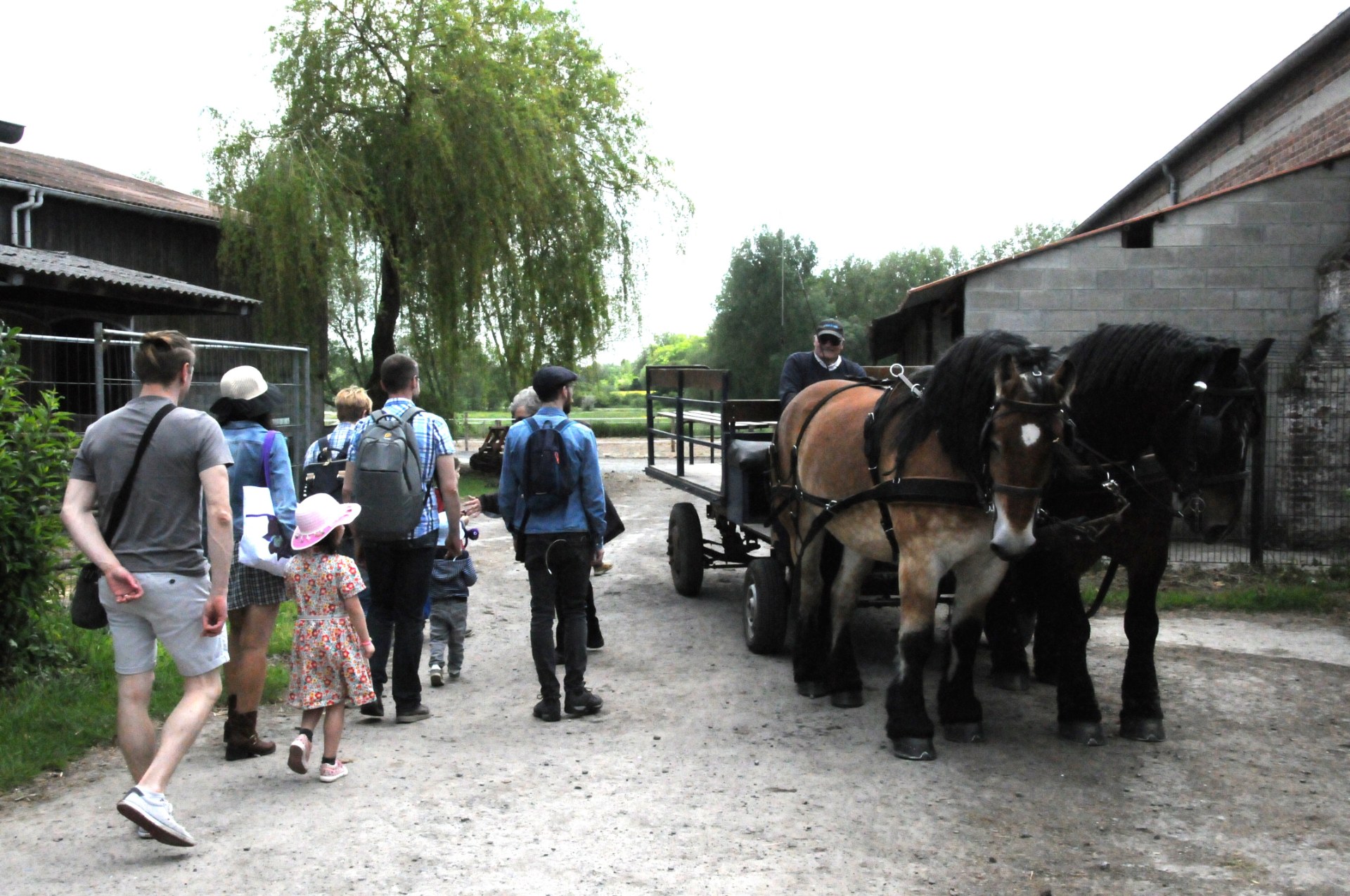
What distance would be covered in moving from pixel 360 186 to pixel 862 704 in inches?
611

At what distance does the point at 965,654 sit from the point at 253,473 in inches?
133

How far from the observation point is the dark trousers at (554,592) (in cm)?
586

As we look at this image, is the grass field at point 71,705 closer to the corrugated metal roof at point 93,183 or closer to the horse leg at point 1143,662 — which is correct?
the horse leg at point 1143,662

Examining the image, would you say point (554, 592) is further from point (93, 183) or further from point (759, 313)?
point (759, 313)

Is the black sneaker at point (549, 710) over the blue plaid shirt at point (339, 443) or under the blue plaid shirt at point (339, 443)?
under

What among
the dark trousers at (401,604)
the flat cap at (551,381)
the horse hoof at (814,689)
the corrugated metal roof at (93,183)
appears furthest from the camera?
the corrugated metal roof at (93,183)

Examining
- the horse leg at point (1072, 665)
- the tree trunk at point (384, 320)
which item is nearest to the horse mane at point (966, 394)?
the horse leg at point (1072, 665)

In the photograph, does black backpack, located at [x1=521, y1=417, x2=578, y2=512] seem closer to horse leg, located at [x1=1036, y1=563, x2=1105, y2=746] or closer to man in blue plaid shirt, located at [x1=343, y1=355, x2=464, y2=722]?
man in blue plaid shirt, located at [x1=343, y1=355, x2=464, y2=722]

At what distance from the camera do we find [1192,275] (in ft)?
39.3

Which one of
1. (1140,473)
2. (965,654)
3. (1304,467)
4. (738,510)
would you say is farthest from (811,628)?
(1304,467)

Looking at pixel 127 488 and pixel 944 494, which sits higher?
pixel 127 488

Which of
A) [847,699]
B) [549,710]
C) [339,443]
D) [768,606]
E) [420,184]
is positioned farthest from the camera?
[420,184]

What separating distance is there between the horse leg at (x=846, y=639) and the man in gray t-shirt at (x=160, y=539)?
3.21 metres

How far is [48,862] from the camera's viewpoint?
3.90 metres
